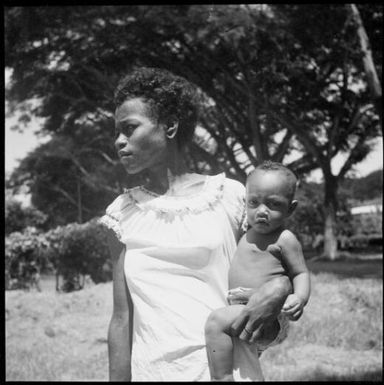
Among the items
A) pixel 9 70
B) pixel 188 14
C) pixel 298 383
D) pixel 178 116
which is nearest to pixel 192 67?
pixel 188 14

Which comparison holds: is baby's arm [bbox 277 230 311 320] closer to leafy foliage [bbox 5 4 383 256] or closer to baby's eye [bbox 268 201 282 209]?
baby's eye [bbox 268 201 282 209]

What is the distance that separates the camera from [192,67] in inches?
526

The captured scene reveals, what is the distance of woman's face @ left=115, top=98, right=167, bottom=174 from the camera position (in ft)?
6.40

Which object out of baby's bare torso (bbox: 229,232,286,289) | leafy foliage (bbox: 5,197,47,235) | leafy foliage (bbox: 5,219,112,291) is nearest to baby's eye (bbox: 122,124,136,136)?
baby's bare torso (bbox: 229,232,286,289)

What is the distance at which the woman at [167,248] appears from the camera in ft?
6.01

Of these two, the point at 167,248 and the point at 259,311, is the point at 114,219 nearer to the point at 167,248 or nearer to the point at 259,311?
the point at 167,248

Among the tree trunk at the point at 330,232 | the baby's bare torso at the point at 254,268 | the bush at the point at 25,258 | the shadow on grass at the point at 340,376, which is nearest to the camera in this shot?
the baby's bare torso at the point at 254,268

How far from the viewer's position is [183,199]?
6.54ft

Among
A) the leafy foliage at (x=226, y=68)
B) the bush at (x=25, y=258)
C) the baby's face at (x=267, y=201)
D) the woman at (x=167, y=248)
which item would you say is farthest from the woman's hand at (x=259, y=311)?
the bush at (x=25, y=258)

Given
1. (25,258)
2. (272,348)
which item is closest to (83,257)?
(25,258)

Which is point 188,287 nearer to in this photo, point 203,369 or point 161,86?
point 203,369

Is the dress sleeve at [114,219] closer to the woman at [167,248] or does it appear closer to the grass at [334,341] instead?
the woman at [167,248]

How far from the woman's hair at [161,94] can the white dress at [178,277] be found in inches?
11.3

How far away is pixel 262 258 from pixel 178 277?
277 mm
